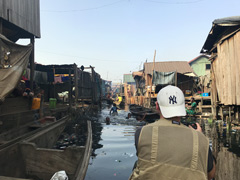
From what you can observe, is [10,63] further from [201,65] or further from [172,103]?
[201,65]

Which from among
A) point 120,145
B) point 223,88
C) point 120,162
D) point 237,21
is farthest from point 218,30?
point 120,162

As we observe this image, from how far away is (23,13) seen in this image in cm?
1038

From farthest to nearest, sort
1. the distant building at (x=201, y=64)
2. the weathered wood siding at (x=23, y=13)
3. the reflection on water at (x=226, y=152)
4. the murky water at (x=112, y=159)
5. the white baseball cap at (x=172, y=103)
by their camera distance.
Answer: the distant building at (x=201, y=64), the weathered wood siding at (x=23, y=13), the murky water at (x=112, y=159), the reflection on water at (x=226, y=152), the white baseball cap at (x=172, y=103)

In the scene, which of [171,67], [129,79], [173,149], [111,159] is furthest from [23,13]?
[129,79]

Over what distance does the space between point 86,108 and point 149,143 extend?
1553 cm

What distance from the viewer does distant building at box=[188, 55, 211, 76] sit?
32.5m

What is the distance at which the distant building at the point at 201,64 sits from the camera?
3250 cm

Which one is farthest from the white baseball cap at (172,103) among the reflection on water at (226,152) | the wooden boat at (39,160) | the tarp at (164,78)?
the tarp at (164,78)

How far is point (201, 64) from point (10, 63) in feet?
108

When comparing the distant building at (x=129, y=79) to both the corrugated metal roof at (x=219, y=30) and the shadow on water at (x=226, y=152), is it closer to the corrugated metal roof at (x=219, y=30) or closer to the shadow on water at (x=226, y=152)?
the corrugated metal roof at (x=219, y=30)

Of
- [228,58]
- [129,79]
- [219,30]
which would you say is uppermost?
[129,79]

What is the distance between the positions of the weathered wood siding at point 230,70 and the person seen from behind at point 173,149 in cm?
879

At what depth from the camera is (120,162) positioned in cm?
624

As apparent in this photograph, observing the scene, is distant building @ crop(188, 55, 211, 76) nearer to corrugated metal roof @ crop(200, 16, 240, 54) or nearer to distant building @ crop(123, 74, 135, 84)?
corrugated metal roof @ crop(200, 16, 240, 54)
